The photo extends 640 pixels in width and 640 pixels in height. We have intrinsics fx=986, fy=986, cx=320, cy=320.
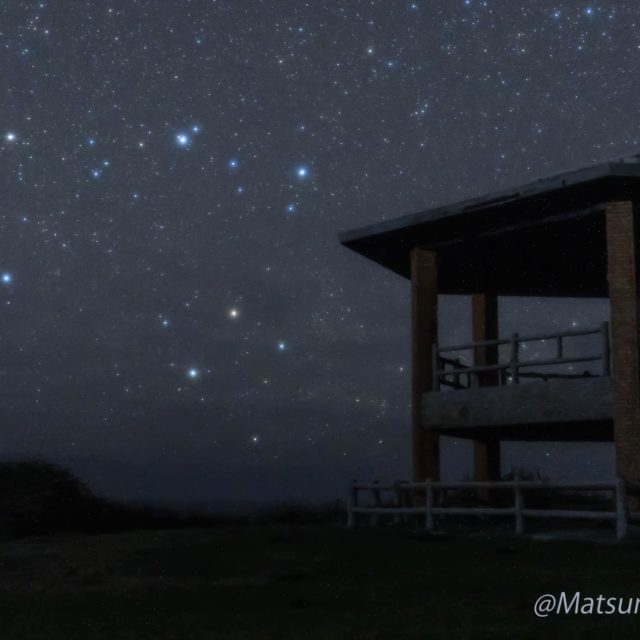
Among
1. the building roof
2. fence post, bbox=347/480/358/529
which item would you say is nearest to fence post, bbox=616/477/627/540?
the building roof

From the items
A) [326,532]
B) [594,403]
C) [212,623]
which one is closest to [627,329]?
[594,403]

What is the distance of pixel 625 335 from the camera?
18.1m

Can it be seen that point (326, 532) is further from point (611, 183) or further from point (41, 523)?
point (41, 523)

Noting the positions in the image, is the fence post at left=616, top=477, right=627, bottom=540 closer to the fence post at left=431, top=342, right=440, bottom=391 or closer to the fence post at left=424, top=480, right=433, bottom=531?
the fence post at left=424, top=480, right=433, bottom=531

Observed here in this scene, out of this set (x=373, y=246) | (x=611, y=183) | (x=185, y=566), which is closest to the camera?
(x=185, y=566)

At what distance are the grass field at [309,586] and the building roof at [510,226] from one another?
6.43 m

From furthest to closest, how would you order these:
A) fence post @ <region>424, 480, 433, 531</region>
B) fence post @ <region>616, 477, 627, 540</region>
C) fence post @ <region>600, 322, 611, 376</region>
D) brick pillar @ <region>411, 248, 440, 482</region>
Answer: brick pillar @ <region>411, 248, 440, 482</region>, fence post @ <region>424, 480, 433, 531</region>, fence post @ <region>600, 322, 611, 376</region>, fence post @ <region>616, 477, 627, 540</region>

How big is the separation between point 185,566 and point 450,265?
11.4 meters

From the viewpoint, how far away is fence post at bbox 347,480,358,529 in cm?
2008

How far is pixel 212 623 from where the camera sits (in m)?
10.7

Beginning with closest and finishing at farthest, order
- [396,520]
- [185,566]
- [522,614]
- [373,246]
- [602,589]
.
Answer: [522,614], [602,589], [185,566], [396,520], [373,246]

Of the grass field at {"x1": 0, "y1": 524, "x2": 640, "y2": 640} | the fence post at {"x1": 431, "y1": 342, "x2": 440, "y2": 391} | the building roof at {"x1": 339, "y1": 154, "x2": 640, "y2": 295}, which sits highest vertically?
the building roof at {"x1": 339, "y1": 154, "x2": 640, "y2": 295}

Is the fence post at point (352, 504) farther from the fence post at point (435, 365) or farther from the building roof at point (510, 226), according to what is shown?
the building roof at point (510, 226)

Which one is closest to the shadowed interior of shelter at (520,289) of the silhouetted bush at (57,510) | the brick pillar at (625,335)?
the brick pillar at (625,335)
